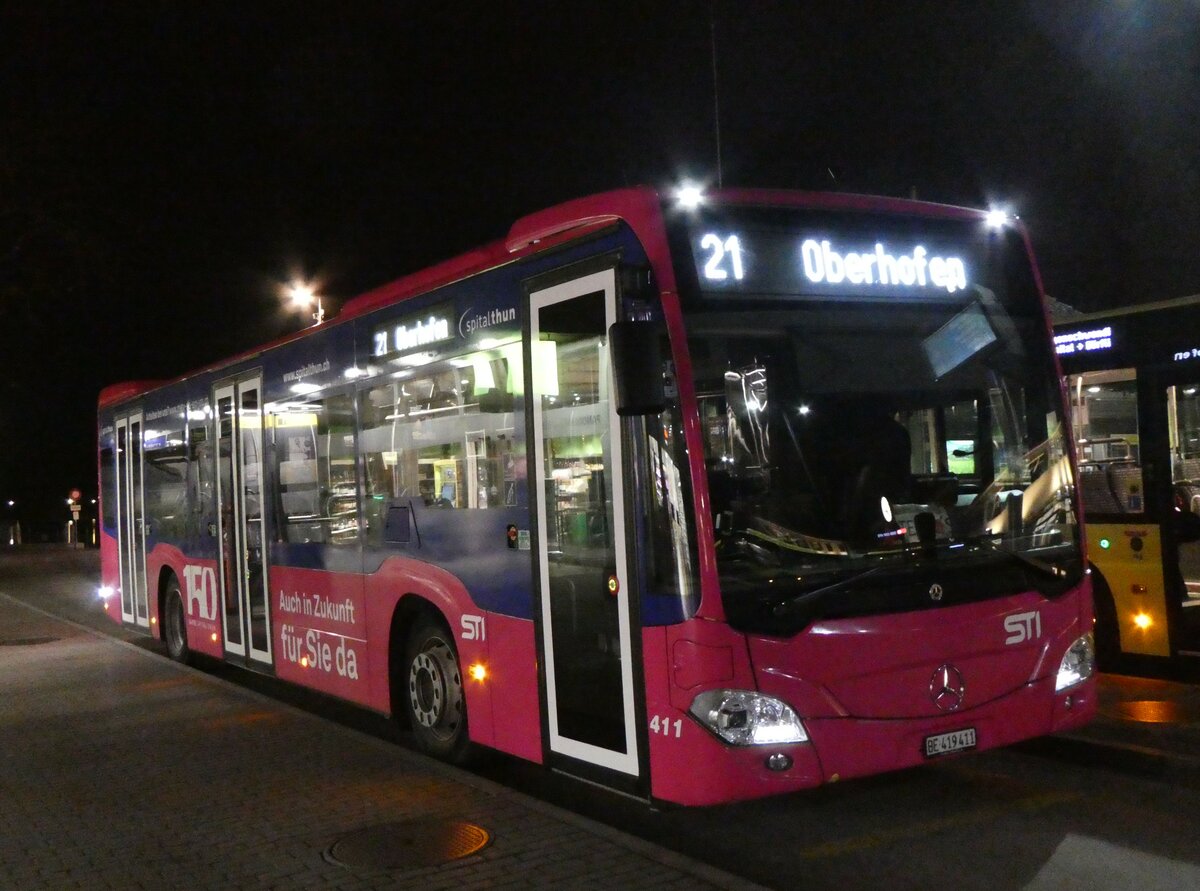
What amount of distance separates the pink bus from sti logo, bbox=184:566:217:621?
17.0 ft

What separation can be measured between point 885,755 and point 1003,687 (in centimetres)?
77

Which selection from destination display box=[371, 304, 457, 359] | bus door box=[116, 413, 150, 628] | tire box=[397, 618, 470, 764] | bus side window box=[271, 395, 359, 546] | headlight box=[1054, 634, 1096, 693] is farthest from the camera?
bus door box=[116, 413, 150, 628]

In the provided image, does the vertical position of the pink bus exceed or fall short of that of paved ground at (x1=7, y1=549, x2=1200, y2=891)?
it exceeds it

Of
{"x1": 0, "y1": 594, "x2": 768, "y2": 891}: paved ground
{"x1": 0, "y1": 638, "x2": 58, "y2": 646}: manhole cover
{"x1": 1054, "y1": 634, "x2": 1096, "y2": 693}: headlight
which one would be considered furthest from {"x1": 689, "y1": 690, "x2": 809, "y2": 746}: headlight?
{"x1": 0, "y1": 638, "x2": 58, "y2": 646}: manhole cover

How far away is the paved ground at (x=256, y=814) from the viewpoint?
18.8 ft

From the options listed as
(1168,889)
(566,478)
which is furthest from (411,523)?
(1168,889)

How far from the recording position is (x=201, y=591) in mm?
12633

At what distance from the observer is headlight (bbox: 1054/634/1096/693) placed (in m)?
6.19

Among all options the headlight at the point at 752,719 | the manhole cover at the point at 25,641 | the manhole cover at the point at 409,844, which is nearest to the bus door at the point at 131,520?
the manhole cover at the point at 25,641

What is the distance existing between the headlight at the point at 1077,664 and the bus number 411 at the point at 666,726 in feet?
6.64

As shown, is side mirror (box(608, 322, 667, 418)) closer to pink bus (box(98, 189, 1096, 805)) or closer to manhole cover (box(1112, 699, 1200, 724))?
pink bus (box(98, 189, 1096, 805))

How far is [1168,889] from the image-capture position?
535cm

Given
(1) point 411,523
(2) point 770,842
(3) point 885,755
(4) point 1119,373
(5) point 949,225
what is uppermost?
(5) point 949,225

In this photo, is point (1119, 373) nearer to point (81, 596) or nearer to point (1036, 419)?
point (1036, 419)
